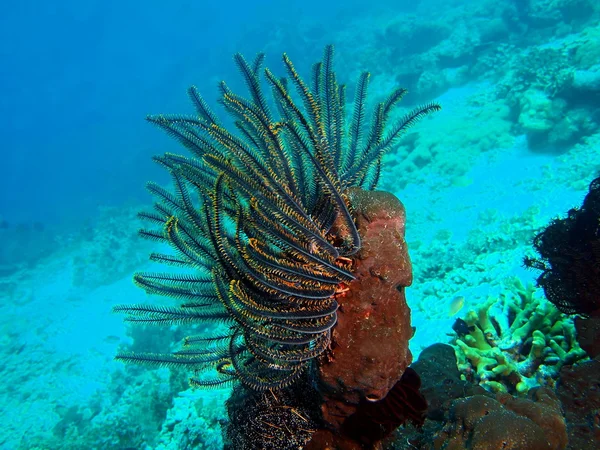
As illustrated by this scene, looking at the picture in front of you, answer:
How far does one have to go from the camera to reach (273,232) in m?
2.78

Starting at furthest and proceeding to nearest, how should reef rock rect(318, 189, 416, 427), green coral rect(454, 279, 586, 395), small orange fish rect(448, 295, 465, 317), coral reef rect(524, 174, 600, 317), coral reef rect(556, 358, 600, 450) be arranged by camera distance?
small orange fish rect(448, 295, 465, 317), green coral rect(454, 279, 586, 395), coral reef rect(524, 174, 600, 317), coral reef rect(556, 358, 600, 450), reef rock rect(318, 189, 416, 427)

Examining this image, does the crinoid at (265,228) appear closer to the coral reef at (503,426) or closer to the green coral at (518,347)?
the coral reef at (503,426)

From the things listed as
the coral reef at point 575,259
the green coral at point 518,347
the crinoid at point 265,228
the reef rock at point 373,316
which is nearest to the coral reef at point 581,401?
the green coral at point 518,347

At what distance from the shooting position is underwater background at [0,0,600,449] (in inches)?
362

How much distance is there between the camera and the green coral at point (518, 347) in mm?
4957

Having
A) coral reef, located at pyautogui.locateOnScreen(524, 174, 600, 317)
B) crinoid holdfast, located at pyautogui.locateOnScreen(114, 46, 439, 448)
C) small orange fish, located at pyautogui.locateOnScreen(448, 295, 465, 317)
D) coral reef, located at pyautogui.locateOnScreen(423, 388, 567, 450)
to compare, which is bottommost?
coral reef, located at pyautogui.locateOnScreen(423, 388, 567, 450)

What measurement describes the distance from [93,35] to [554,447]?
13473 centimetres

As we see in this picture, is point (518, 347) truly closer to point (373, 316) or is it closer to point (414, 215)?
point (373, 316)

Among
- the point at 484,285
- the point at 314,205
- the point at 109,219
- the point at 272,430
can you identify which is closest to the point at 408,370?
the point at 272,430

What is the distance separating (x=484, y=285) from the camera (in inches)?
337

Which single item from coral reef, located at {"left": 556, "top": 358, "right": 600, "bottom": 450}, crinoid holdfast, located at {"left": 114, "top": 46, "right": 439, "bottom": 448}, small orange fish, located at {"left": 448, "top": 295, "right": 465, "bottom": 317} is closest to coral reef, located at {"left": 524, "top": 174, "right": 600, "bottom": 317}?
coral reef, located at {"left": 556, "top": 358, "right": 600, "bottom": 450}

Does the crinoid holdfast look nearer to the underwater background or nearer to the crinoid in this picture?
the crinoid

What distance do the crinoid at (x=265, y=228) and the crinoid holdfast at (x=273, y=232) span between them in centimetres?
1

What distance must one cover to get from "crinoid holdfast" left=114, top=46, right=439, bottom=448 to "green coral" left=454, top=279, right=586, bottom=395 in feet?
9.48
